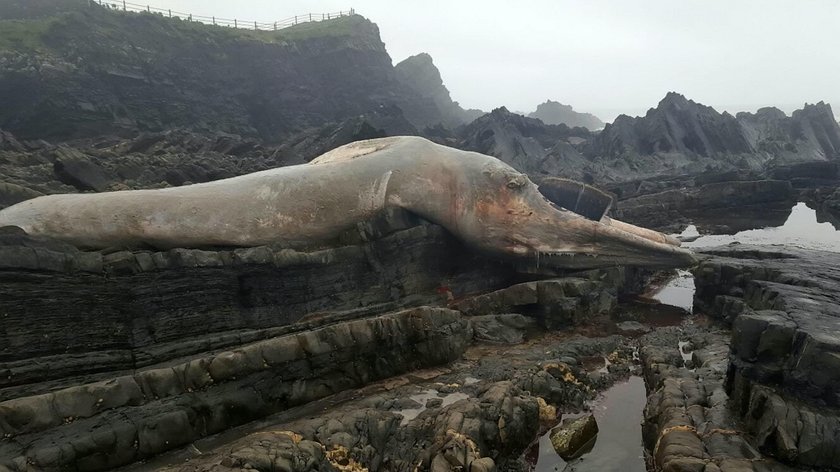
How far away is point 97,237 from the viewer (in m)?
7.17

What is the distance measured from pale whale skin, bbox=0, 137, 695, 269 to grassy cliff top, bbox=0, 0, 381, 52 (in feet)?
119

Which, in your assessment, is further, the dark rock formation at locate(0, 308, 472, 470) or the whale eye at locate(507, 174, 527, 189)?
the whale eye at locate(507, 174, 527, 189)

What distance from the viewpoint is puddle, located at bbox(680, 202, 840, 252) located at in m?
16.2

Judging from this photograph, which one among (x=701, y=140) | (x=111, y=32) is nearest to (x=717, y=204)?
(x=701, y=140)

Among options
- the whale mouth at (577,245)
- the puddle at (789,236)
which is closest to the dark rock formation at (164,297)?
the whale mouth at (577,245)

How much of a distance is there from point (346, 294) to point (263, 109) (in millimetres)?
42236

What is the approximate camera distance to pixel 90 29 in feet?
128

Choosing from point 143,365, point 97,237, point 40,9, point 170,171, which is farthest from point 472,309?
point 40,9

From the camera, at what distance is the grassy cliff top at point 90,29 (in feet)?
119

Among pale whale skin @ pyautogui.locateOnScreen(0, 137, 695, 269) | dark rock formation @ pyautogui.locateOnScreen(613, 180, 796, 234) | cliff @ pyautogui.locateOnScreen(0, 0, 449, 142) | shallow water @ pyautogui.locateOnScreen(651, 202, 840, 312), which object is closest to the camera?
pale whale skin @ pyautogui.locateOnScreen(0, 137, 695, 269)

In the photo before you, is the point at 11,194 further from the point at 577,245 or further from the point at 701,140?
the point at 701,140

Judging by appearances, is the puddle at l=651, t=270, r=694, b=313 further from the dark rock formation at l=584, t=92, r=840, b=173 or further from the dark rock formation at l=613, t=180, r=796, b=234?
the dark rock formation at l=584, t=92, r=840, b=173

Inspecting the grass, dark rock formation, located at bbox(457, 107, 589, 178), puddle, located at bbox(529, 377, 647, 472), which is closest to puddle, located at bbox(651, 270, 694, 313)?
puddle, located at bbox(529, 377, 647, 472)

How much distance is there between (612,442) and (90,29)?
1833 inches
